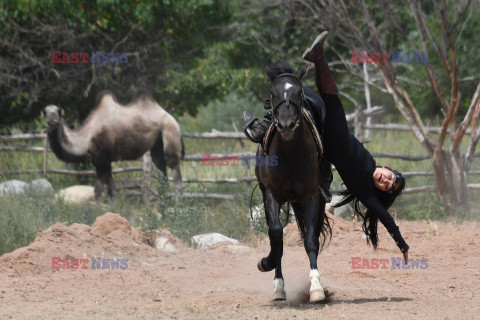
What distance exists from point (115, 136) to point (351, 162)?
6839mm

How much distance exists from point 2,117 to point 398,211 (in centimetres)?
878

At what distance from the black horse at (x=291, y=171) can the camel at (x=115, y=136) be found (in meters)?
6.56

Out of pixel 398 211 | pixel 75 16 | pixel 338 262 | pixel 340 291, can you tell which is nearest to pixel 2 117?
pixel 75 16

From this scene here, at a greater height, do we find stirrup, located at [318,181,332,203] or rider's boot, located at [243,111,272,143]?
rider's boot, located at [243,111,272,143]

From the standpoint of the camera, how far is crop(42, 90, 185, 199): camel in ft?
39.6

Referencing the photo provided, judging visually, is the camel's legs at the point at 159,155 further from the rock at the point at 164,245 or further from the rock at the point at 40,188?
the rock at the point at 164,245

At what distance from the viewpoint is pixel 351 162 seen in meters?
6.00

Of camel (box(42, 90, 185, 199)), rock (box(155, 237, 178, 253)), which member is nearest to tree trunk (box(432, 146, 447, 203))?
camel (box(42, 90, 185, 199))

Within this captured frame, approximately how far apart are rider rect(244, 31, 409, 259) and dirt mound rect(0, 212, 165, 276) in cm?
255

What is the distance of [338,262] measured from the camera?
26.1ft

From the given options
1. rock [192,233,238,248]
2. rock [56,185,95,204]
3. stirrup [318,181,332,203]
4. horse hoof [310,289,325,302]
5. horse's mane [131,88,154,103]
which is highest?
horse's mane [131,88,154,103]

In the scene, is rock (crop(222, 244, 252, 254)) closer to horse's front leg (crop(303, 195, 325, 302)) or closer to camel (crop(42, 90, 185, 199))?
horse's front leg (crop(303, 195, 325, 302))

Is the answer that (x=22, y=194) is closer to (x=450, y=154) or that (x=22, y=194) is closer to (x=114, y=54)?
(x=114, y=54)

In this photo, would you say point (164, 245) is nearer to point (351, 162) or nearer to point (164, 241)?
point (164, 241)
